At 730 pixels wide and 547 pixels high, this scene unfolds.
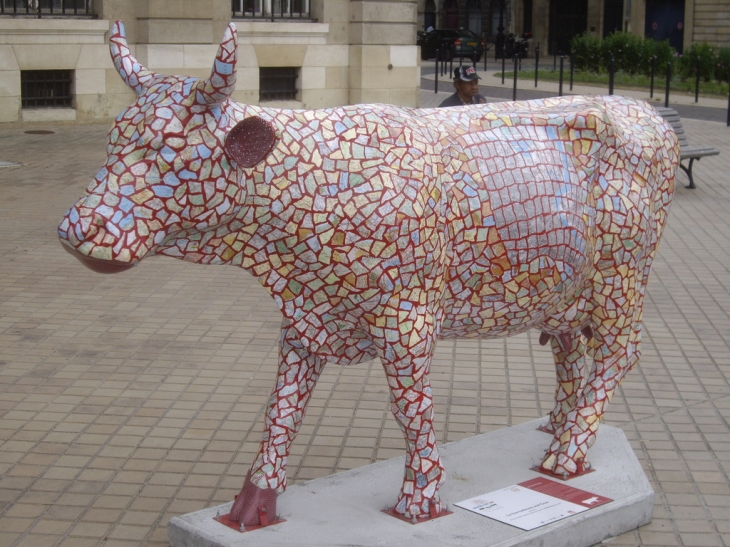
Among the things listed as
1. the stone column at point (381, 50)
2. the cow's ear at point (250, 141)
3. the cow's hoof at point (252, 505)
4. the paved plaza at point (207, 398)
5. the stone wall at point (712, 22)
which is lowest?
the paved plaza at point (207, 398)

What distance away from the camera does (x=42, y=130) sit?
15.5 m

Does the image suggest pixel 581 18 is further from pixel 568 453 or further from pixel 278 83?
pixel 568 453

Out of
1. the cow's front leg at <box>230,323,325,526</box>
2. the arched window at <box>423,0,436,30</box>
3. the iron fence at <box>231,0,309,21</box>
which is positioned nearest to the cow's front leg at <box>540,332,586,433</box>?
the cow's front leg at <box>230,323,325,526</box>

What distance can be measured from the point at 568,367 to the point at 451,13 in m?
47.6

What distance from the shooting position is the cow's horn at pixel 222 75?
2973mm

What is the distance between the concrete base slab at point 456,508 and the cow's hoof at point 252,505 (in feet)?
0.19

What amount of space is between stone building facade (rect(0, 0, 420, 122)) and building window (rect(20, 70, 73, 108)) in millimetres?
21

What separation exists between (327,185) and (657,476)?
2.36 meters

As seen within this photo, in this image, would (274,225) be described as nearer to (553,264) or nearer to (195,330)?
(553,264)

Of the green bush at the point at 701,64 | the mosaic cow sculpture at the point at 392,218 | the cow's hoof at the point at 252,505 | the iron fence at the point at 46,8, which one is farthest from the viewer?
the green bush at the point at 701,64

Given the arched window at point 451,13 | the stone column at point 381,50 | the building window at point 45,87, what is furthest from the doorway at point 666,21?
the building window at point 45,87

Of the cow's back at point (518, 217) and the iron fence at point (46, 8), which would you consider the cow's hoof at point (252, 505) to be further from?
the iron fence at point (46, 8)

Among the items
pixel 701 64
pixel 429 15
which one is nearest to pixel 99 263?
pixel 701 64

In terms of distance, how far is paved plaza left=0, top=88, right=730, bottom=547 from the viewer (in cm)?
450
